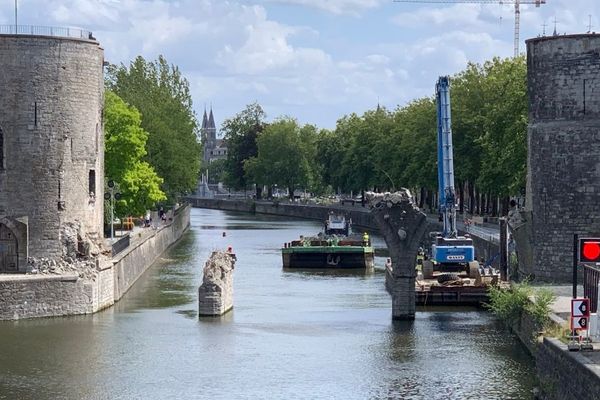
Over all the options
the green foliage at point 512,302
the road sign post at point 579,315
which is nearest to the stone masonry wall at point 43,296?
the green foliage at point 512,302

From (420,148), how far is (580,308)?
7476 centimetres

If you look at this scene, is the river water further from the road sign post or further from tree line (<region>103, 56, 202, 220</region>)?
tree line (<region>103, 56, 202, 220</region>)

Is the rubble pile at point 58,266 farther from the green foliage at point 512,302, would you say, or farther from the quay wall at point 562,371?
the quay wall at point 562,371

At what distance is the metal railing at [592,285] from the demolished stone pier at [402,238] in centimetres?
1228

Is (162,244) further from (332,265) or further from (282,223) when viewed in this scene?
(282,223)

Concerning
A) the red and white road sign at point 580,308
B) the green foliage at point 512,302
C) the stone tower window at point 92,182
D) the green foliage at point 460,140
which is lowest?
the green foliage at point 512,302

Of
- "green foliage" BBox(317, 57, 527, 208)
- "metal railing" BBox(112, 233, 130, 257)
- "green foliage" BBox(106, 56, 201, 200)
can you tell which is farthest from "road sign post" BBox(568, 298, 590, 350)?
"green foliage" BBox(106, 56, 201, 200)

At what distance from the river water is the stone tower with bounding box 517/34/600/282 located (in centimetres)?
355

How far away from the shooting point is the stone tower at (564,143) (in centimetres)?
4891

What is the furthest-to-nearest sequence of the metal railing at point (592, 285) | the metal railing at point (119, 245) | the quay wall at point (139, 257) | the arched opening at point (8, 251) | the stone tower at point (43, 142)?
the metal railing at point (119, 245)
the quay wall at point (139, 257)
the arched opening at point (8, 251)
the stone tower at point (43, 142)
the metal railing at point (592, 285)

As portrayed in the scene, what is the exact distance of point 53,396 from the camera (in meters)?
37.0

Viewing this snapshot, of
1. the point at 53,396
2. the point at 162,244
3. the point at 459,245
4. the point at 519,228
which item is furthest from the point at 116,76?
the point at 53,396

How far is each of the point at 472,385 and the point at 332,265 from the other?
4251 centimetres

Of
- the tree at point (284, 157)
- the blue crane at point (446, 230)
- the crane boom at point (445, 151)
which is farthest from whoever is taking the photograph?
the tree at point (284, 157)
